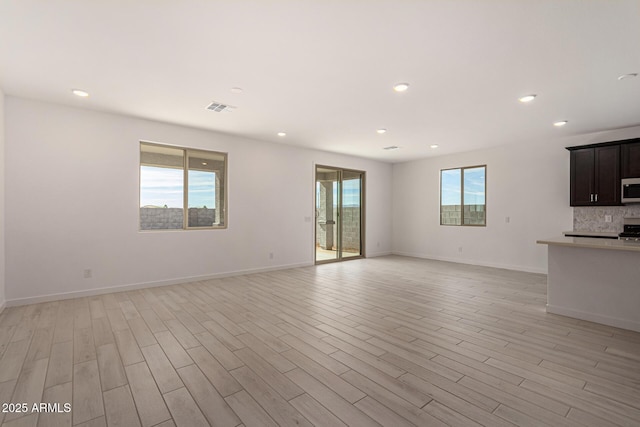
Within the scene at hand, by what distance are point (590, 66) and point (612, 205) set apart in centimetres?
327

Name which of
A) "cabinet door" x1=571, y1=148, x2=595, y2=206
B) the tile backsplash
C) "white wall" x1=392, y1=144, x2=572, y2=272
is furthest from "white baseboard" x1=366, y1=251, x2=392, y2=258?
"cabinet door" x1=571, y1=148, x2=595, y2=206

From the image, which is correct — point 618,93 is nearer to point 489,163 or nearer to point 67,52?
point 489,163

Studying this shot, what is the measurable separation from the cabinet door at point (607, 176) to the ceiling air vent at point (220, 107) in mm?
6162

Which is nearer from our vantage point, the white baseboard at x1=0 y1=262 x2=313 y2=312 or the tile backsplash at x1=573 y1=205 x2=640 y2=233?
the white baseboard at x1=0 y1=262 x2=313 y2=312

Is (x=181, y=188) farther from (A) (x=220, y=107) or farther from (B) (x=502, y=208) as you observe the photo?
(B) (x=502, y=208)

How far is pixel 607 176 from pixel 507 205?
1.76 metres

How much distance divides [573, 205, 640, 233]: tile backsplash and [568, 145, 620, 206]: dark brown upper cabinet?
360mm

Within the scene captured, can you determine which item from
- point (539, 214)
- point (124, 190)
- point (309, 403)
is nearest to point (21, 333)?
point (124, 190)

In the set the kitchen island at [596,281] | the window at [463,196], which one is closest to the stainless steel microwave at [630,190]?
the kitchen island at [596,281]

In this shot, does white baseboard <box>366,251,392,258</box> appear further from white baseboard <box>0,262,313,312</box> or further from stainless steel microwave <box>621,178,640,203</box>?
stainless steel microwave <box>621,178,640,203</box>

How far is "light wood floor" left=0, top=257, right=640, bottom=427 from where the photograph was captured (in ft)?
6.09

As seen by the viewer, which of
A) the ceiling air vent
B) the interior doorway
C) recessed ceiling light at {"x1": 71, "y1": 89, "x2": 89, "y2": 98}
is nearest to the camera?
recessed ceiling light at {"x1": 71, "y1": 89, "x2": 89, "y2": 98}

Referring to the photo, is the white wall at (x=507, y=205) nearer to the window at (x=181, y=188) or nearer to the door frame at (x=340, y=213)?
the door frame at (x=340, y=213)

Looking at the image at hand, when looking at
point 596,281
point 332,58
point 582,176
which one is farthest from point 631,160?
point 332,58
